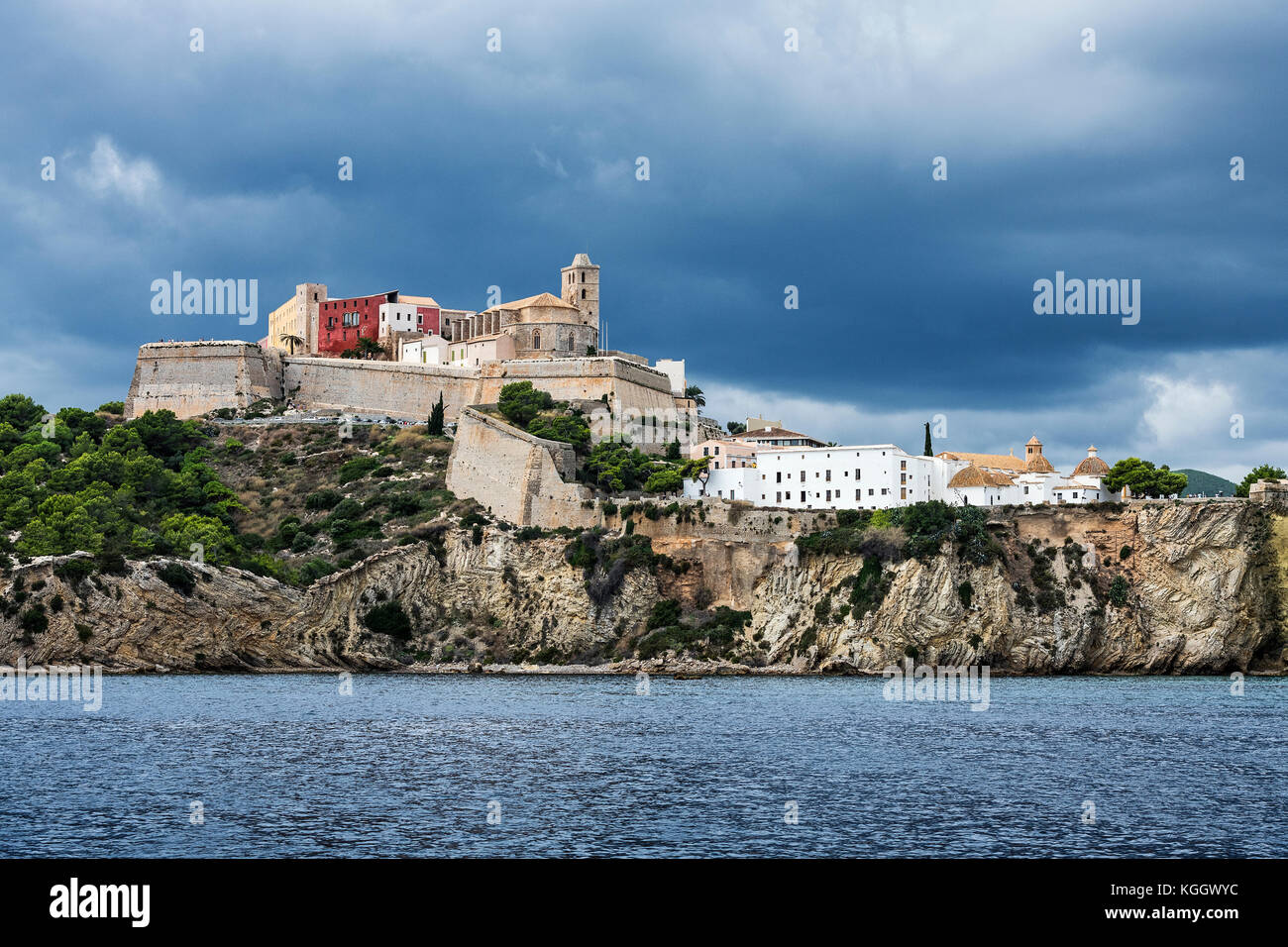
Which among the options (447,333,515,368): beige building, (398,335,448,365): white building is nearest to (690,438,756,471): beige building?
(447,333,515,368): beige building

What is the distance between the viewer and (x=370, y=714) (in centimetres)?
4294

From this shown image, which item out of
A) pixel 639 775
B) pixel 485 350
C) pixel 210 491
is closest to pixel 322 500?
pixel 210 491

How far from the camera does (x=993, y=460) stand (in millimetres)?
76812

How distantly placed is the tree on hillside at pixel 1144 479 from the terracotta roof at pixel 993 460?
19.4 ft

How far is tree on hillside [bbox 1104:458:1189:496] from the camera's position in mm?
68688

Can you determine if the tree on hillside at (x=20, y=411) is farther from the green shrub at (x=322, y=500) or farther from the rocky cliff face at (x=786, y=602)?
the rocky cliff face at (x=786, y=602)

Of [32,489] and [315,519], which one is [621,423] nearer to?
[315,519]

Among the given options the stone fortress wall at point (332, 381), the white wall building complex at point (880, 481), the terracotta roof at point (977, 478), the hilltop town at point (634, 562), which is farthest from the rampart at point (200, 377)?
the terracotta roof at point (977, 478)

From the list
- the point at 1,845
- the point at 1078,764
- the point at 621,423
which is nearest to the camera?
→ the point at 1,845

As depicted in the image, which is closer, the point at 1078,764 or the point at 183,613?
the point at 1078,764

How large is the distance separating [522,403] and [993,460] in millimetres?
25715

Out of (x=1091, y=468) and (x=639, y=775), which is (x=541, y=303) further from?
(x=639, y=775)
